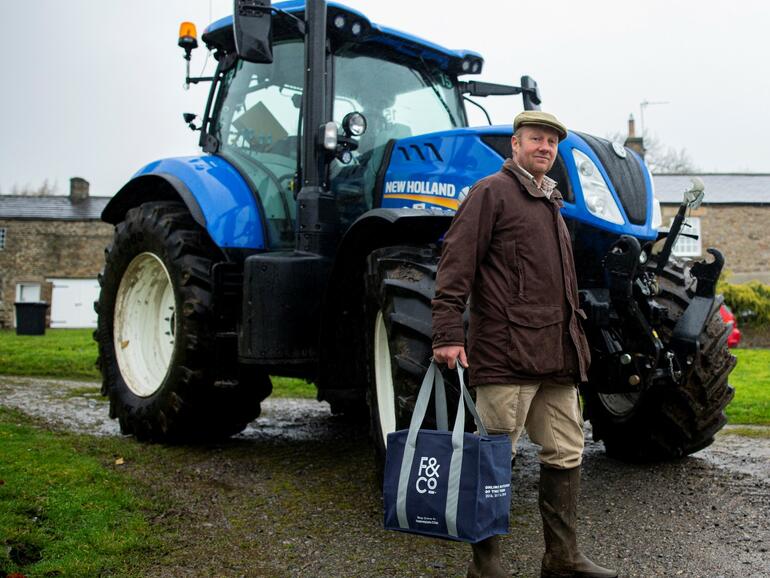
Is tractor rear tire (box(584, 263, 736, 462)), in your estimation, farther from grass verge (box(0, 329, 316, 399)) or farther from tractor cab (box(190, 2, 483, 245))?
grass verge (box(0, 329, 316, 399))

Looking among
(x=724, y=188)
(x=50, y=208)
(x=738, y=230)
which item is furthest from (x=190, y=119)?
(x=50, y=208)

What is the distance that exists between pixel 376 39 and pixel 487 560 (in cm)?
362

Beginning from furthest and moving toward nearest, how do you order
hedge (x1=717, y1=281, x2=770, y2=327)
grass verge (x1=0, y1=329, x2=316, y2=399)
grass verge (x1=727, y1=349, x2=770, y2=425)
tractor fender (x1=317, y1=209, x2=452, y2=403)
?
1. hedge (x1=717, y1=281, x2=770, y2=327)
2. grass verge (x1=0, y1=329, x2=316, y2=399)
3. grass verge (x1=727, y1=349, x2=770, y2=425)
4. tractor fender (x1=317, y1=209, x2=452, y2=403)

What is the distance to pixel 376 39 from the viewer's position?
18.0 ft

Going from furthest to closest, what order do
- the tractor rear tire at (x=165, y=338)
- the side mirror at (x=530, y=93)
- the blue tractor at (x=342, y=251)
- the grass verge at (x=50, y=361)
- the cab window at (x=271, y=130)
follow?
1. the grass verge at (x=50, y=361)
2. the side mirror at (x=530, y=93)
3. the cab window at (x=271, y=130)
4. the tractor rear tire at (x=165, y=338)
5. the blue tractor at (x=342, y=251)

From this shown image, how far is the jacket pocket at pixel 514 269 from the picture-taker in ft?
10.5

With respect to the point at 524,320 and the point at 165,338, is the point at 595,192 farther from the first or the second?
the point at 165,338

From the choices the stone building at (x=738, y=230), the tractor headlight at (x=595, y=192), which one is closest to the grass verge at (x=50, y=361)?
the tractor headlight at (x=595, y=192)

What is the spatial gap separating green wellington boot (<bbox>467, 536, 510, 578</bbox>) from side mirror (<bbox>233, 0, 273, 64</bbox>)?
2.84m

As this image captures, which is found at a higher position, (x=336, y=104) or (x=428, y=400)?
(x=336, y=104)

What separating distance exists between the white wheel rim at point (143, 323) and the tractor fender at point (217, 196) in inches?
27.9

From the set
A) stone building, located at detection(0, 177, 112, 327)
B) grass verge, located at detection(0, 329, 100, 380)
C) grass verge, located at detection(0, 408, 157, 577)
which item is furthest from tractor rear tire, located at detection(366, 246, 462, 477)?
stone building, located at detection(0, 177, 112, 327)

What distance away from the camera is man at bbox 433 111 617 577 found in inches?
124

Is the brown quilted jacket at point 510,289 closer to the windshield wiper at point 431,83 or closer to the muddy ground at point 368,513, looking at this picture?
the muddy ground at point 368,513
